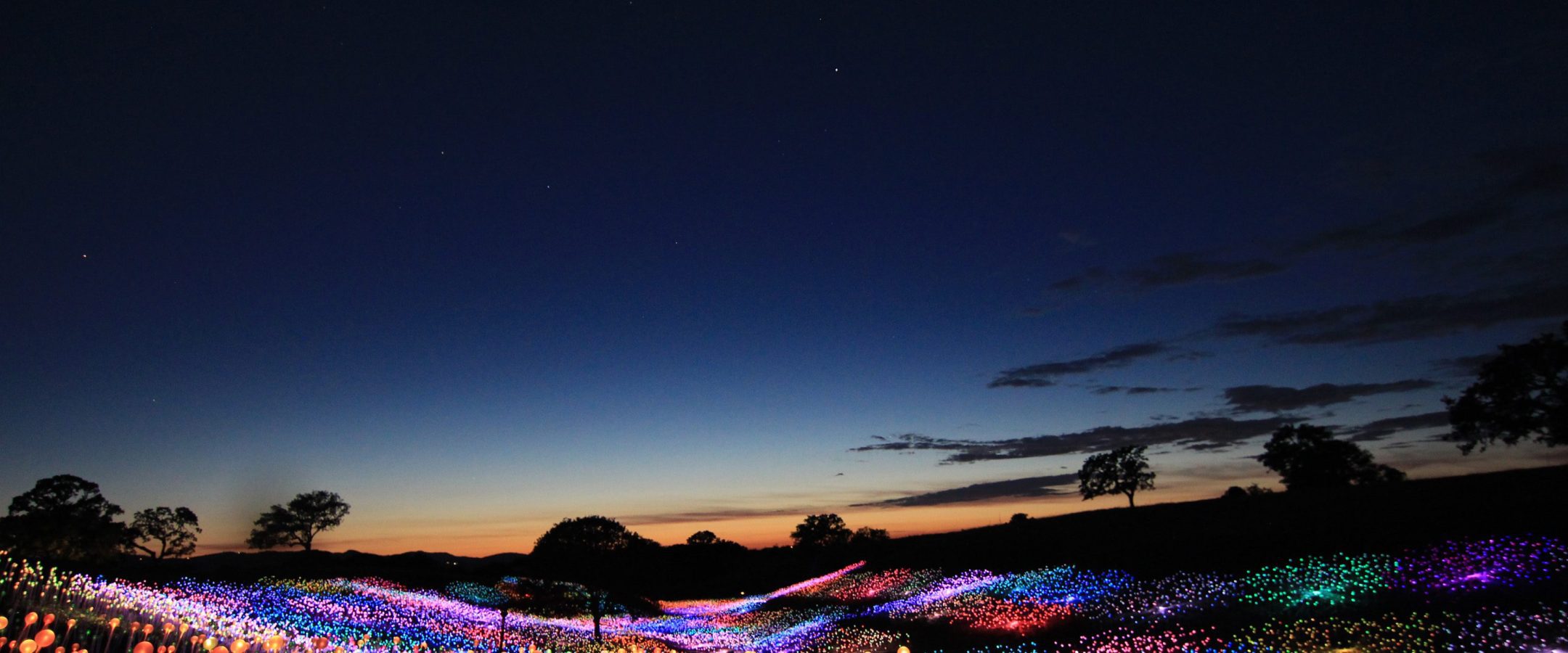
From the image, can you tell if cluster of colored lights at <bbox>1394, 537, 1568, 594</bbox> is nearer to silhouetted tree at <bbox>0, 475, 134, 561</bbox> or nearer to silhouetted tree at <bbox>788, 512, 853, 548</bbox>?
silhouetted tree at <bbox>0, 475, 134, 561</bbox>

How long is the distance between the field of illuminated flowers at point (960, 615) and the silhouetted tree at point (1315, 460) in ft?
117

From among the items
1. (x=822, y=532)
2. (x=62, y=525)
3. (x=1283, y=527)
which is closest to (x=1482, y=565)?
(x=1283, y=527)

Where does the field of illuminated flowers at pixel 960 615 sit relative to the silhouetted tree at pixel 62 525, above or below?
below

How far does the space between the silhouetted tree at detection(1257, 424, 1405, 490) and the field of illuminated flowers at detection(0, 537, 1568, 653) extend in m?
35.7

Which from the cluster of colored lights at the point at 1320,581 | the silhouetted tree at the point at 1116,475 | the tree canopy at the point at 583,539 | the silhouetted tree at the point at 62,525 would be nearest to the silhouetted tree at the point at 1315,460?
the silhouetted tree at the point at 1116,475

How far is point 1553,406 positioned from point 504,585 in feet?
173

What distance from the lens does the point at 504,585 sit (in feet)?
143

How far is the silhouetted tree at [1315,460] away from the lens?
191 feet

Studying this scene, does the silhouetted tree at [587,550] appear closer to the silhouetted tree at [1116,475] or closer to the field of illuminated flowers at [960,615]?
the field of illuminated flowers at [960,615]

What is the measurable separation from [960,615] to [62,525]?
40.6m

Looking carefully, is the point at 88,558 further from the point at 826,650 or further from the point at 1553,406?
the point at 1553,406

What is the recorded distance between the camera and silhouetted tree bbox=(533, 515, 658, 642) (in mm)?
40844

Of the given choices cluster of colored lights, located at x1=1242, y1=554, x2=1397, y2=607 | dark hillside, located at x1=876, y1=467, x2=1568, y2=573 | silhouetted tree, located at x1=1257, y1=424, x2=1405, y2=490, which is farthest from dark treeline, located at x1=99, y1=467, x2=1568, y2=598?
silhouetted tree, located at x1=1257, y1=424, x2=1405, y2=490

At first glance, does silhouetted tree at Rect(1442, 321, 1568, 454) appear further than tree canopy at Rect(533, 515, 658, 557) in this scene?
No
